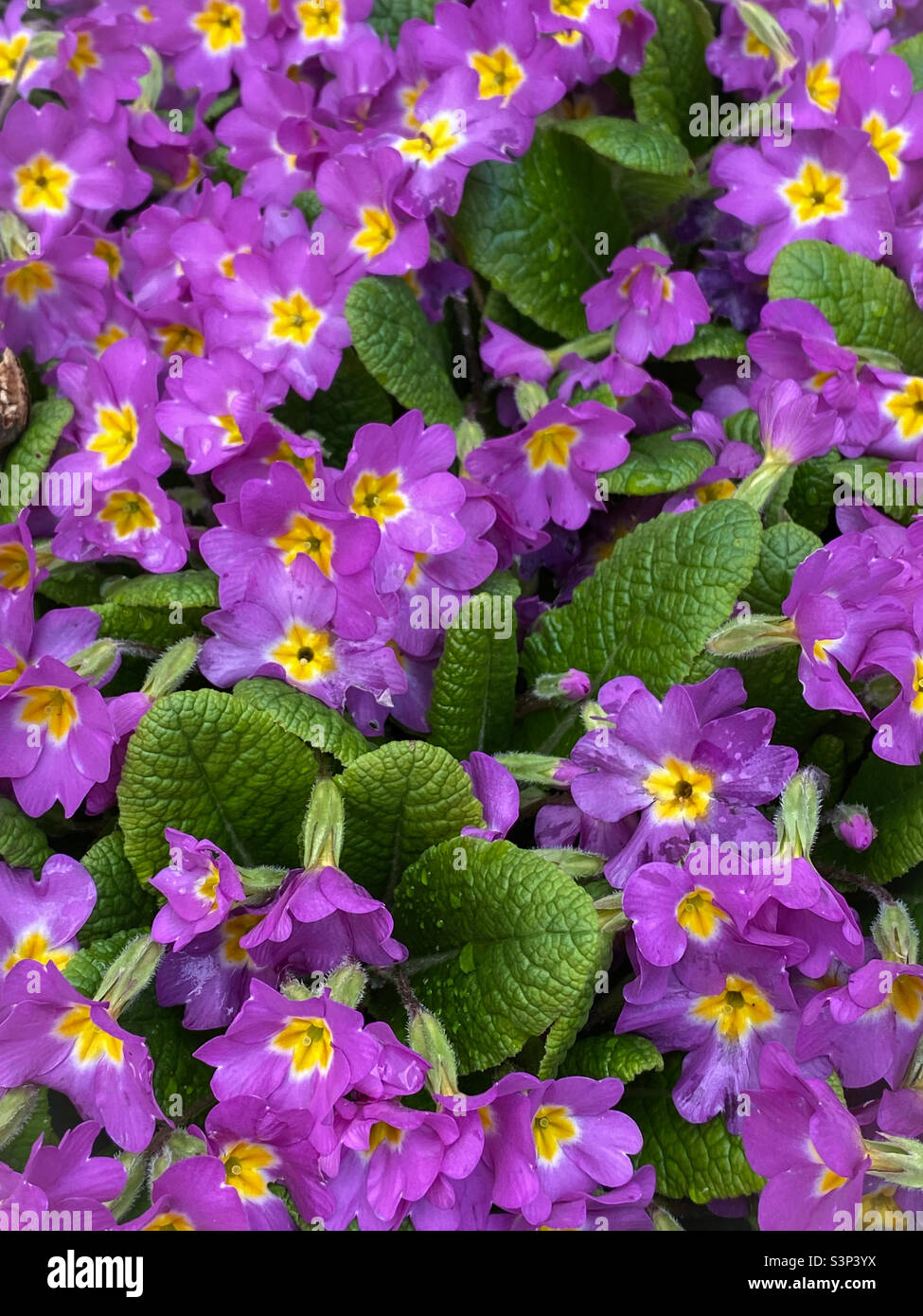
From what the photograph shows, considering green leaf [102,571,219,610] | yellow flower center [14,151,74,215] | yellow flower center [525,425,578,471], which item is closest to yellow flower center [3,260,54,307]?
yellow flower center [14,151,74,215]

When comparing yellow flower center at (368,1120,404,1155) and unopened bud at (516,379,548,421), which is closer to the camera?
yellow flower center at (368,1120,404,1155)

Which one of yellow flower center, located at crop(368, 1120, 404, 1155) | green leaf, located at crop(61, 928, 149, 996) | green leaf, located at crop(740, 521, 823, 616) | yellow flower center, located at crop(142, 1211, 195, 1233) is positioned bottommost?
yellow flower center, located at crop(142, 1211, 195, 1233)

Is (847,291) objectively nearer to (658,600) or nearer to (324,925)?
(658,600)

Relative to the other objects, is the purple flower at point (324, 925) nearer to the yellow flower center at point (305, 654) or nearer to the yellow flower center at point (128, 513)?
the yellow flower center at point (305, 654)

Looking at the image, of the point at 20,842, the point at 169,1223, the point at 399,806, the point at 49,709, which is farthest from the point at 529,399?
the point at 169,1223

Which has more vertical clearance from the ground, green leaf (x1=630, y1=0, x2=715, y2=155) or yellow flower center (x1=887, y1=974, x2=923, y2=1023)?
green leaf (x1=630, y1=0, x2=715, y2=155)

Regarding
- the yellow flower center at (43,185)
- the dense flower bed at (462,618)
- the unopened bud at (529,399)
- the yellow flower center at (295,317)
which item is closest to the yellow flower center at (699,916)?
the dense flower bed at (462,618)

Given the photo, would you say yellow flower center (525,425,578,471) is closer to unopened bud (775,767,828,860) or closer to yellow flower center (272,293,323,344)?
yellow flower center (272,293,323,344)
